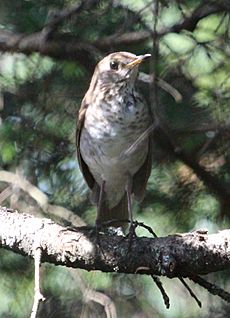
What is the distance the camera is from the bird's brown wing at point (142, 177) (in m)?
3.90

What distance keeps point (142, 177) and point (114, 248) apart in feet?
3.14

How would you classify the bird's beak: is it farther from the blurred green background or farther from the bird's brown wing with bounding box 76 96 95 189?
the bird's brown wing with bounding box 76 96 95 189

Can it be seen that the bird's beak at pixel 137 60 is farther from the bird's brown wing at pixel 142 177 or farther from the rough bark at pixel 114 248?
the rough bark at pixel 114 248

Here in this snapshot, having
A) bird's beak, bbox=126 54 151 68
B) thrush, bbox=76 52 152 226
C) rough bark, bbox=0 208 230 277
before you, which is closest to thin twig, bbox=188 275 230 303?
rough bark, bbox=0 208 230 277

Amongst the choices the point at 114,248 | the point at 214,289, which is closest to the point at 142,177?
the point at 114,248

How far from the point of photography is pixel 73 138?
4.21m

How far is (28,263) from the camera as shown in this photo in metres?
4.12

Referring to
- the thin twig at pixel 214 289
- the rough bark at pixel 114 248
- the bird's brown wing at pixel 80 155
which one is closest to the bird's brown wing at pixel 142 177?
the bird's brown wing at pixel 80 155

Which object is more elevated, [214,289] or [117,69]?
[117,69]

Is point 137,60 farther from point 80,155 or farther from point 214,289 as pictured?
point 214,289

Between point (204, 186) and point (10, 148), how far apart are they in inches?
38.4

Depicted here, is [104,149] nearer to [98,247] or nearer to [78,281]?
[78,281]

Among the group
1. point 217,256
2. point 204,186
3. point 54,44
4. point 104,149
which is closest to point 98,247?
point 217,256

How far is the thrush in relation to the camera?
3.72 metres
